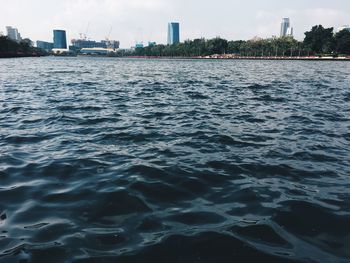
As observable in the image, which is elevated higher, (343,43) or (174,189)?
(343,43)

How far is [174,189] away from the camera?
7230mm

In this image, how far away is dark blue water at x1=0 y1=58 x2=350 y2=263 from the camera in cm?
497

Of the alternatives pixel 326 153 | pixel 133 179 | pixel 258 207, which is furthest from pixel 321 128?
pixel 133 179

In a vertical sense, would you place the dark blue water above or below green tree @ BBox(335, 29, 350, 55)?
below

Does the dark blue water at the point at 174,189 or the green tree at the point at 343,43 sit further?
the green tree at the point at 343,43

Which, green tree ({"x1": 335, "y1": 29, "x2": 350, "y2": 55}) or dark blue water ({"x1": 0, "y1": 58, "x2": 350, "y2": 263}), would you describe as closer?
dark blue water ({"x1": 0, "y1": 58, "x2": 350, "y2": 263})

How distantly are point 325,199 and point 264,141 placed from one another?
180 inches

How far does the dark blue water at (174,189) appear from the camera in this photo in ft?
16.3

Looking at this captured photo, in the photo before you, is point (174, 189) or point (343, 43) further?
point (343, 43)

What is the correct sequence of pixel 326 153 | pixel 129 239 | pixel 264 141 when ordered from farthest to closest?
1. pixel 264 141
2. pixel 326 153
3. pixel 129 239

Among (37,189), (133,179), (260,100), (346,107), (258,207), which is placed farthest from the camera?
Result: (260,100)

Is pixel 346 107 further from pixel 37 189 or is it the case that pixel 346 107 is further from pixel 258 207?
pixel 37 189

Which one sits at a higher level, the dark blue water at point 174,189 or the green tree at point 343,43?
the green tree at point 343,43

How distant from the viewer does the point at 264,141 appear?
11141 mm
